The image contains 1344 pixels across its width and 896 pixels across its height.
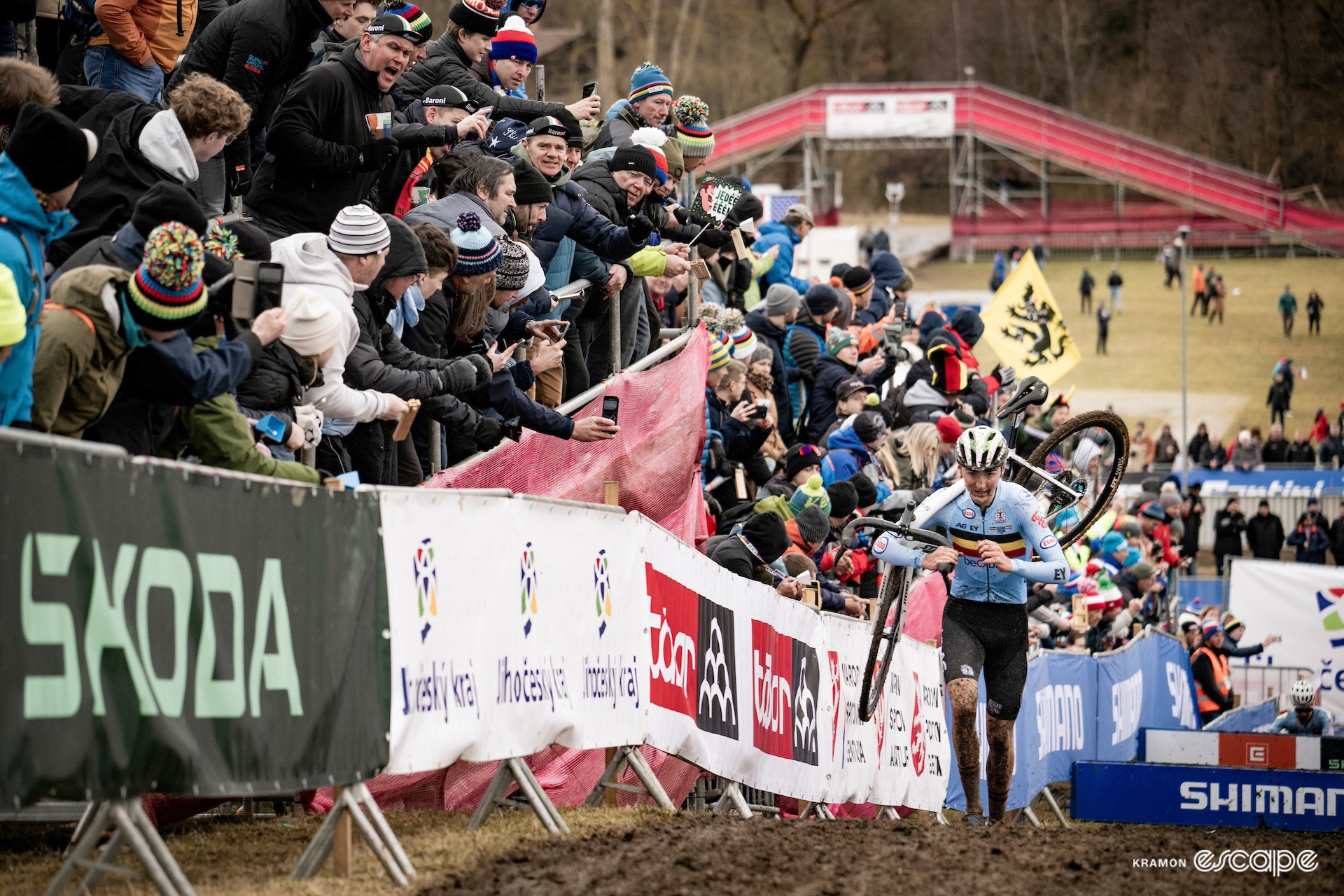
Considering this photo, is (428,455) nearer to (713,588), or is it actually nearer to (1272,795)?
(713,588)

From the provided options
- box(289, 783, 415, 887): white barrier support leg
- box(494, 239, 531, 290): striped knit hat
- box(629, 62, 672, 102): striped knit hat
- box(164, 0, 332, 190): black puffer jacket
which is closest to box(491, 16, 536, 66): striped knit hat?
box(629, 62, 672, 102): striped knit hat

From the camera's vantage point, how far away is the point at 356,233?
6820 millimetres

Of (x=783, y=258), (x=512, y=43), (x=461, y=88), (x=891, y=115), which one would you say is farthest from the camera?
(x=891, y=115)

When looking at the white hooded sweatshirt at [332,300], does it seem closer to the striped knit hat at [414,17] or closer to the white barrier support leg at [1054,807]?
the striped knit hat at [414,17]

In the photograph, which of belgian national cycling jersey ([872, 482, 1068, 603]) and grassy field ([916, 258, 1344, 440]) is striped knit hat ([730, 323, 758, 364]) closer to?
belgian national cycling jersey ([872, 482, 1068, 603])

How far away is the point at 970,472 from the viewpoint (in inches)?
384

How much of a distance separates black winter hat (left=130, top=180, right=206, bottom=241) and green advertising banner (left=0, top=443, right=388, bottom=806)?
3.91ft

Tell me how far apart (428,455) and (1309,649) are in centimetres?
2093

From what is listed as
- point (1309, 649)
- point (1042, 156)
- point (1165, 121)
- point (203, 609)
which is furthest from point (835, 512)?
point (1165, 121)

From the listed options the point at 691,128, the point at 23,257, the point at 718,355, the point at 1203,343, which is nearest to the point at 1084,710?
the point at 718,355

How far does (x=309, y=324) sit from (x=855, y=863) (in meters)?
3.20

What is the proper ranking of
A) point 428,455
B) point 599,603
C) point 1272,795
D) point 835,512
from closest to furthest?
1. point 599,603
2. point 428,455
3. point 1272,795
4. point 835,512

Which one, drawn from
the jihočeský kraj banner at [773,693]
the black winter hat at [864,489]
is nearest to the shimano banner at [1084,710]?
the jihočeský kraj banner at [773,693]

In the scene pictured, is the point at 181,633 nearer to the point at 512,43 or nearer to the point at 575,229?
the point at 575,229
